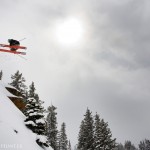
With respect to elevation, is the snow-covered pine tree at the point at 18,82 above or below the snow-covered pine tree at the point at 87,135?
above

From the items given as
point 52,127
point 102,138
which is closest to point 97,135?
point 102,138

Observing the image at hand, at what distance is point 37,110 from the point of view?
1048 inches

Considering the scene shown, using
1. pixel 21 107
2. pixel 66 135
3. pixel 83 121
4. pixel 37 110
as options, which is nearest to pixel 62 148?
pixel 66 135

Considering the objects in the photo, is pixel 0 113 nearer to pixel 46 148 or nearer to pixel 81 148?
pixel 46 148

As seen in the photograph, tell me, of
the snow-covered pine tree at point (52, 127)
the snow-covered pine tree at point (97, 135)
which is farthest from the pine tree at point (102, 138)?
the snow-covered pine tree at point (52, 127)

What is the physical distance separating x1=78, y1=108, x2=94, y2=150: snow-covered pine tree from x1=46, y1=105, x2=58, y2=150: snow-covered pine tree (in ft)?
18.2

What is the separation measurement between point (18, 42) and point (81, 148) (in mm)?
27731

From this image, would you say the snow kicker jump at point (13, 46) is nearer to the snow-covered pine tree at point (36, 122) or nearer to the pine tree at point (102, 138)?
the snow-covered pine tree at point (36, 122)

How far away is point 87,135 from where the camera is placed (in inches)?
1879

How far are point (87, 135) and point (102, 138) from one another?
3504mm

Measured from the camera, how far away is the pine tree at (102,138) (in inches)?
1778

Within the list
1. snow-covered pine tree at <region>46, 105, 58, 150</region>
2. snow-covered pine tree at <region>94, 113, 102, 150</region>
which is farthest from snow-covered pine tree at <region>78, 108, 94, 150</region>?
snow-covered pine tree at <region>46, 105, 58, 150</region>

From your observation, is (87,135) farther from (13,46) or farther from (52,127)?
(13,46)

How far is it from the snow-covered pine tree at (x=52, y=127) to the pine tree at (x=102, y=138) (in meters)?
9.23
